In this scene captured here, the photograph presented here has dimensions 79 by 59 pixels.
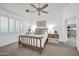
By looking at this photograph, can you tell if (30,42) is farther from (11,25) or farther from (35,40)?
(11,25)

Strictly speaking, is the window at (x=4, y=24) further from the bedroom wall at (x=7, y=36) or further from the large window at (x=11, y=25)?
the bedroom wall at (x=7, y=36)

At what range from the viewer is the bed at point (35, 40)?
3.16 m

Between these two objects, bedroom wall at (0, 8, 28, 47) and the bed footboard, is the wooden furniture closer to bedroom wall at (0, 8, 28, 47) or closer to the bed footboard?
the bed footboard

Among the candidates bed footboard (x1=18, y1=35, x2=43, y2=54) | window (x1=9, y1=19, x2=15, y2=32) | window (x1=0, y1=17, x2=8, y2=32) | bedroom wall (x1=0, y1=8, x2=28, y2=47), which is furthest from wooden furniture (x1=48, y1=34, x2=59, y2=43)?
window (x1=0, y1=17, x2=8, y2=32)

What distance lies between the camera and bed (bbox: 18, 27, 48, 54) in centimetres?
316

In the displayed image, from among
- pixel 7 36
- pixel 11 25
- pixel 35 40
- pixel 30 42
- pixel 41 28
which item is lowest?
pixel 30 42

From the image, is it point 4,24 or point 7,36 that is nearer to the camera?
point 4,24

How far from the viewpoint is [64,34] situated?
4770 millimetres

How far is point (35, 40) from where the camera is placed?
10.8ft

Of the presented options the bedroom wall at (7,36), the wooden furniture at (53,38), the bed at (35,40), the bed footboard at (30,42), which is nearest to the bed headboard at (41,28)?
the bed at (35,40)

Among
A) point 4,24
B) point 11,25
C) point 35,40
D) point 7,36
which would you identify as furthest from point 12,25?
point 35,40

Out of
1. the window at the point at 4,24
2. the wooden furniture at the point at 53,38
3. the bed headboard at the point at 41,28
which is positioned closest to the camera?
the window at the point at 4,24

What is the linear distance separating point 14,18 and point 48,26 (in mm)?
1508

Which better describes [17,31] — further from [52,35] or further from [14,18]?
[52,35]
